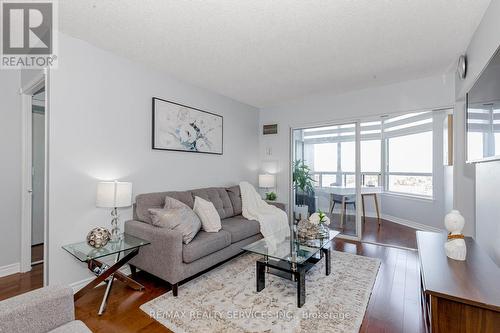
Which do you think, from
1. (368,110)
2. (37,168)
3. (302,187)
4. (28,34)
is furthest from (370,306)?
(37,168)

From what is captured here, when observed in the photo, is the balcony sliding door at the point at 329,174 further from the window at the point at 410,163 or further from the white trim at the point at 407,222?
the window at the point at 410,163

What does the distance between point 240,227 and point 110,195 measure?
152cm

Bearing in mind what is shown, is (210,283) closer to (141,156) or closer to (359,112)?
(141,156)

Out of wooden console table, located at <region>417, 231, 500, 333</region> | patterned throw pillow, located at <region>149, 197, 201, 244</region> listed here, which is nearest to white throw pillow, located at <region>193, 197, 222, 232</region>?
patterned throw pillow, located at <region>149, 197, 201, 244</region>

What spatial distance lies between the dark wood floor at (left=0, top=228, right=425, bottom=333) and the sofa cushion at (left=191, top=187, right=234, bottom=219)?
1175 millimetres

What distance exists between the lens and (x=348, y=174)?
4168 millimetres

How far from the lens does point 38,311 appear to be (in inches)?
44.6

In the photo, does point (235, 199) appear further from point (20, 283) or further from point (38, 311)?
point (38, 311)

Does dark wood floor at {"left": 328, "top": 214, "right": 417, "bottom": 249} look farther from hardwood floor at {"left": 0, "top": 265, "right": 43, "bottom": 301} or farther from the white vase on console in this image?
hardwood floor at {"left": 0, "top": 265, "right": 43, "bottom": 301}

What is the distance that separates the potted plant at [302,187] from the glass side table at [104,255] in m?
3.08

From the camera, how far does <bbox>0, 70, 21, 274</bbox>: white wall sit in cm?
267

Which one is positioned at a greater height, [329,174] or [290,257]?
[329,174]

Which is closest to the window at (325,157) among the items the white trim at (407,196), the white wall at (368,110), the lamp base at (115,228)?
the white wall at (368,110)

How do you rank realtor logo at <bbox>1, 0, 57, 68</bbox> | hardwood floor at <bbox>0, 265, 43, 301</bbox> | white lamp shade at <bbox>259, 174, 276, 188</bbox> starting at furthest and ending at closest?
white lamp shade at <bbox>259, 174, 276, 188</bbox>, hardwood floor at <bbox>0, 265, 43, 301</bbox>, realtor logo at <bbox>1, 0, 57, 68</bbox>
